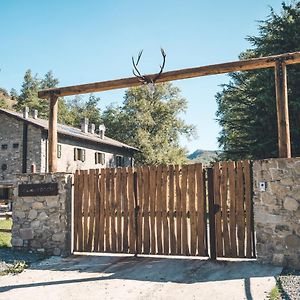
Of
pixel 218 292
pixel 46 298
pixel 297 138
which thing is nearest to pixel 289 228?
pixel 218 292

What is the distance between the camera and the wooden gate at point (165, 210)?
7727 mm

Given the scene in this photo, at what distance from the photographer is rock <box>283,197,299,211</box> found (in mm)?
7070

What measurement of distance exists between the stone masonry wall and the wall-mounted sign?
0.09 metres

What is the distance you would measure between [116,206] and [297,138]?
30.9 ft

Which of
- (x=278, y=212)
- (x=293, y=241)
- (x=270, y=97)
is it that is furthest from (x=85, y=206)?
(x=270, y=97)

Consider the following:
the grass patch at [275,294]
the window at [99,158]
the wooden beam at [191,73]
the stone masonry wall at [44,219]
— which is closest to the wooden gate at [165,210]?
the stone masonry wall at [44,219]

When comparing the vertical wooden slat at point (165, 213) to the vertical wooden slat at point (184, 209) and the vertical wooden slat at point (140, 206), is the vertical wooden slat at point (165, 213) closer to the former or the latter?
the vertical wooden slat at point (184, 209)

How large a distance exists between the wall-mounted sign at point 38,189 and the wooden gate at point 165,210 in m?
0.55

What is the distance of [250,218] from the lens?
756cm

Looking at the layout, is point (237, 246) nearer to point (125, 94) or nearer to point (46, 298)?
point (46, 298)

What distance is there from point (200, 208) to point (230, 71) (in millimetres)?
3092

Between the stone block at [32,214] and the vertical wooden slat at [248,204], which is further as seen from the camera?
the stone block at [32,214]

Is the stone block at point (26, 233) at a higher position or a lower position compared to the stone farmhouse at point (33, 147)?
lower

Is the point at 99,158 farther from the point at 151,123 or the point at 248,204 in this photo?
the point at 248,204
